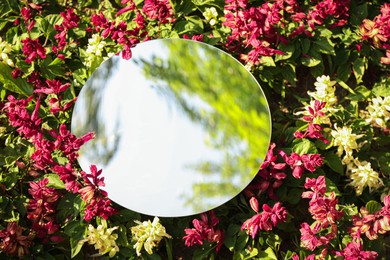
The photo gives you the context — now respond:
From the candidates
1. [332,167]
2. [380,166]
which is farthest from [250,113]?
[380,166]

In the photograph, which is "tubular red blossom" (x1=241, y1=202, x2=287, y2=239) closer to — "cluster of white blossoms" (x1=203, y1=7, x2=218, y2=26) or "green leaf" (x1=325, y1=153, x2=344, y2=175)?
"green leaf" (x1=325, y1=153, x2=344, y2=175)

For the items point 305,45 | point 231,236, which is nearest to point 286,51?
point 305,45

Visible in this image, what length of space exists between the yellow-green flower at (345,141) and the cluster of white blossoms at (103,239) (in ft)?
3.96

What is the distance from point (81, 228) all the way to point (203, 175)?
0.66 meters

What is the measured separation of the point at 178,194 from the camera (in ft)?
9.12

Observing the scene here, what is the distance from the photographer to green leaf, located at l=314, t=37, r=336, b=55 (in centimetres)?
323

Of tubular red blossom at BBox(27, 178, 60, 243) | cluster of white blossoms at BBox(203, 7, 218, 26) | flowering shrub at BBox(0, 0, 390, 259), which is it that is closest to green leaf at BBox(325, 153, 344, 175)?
flowering shrub at BBox(0, 0, 390, 259)

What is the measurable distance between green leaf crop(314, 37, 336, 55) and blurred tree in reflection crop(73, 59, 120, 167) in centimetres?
116

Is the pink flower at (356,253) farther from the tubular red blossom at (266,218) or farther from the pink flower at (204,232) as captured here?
the pink flower at (204,232)

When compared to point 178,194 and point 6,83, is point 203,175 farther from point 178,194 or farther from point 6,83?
point 6,83

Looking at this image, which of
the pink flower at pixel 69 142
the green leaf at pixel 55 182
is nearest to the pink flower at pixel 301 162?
the pink flower at pixel 69 142

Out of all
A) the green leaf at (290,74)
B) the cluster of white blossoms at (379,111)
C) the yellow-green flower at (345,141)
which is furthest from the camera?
the green leaf at (290,74)

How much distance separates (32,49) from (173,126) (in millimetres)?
912

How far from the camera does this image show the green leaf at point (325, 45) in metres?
3.23
